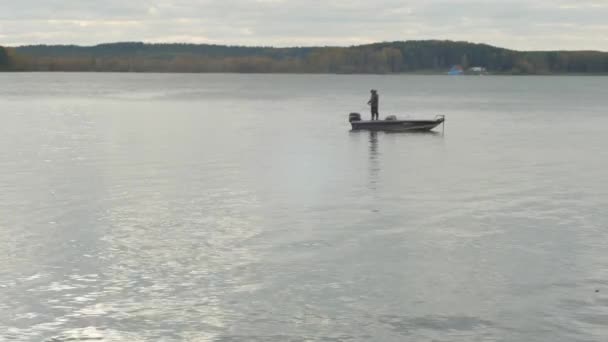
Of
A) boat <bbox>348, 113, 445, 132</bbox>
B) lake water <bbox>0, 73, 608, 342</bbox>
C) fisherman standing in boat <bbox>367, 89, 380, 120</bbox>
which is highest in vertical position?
fisherman standing in boat <bbox>367, 89, 380, 120</bbox>

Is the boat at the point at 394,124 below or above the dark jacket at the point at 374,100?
below

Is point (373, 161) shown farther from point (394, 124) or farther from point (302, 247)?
point (302, 247)

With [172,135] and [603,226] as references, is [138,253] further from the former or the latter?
[172,135]

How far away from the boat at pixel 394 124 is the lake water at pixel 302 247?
1545 centimetres

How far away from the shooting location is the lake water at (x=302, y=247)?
13711mm

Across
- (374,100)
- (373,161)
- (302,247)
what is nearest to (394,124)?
(374,100)

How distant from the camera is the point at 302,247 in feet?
62.6

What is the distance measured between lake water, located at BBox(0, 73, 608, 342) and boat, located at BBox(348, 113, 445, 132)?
15453 millimetres

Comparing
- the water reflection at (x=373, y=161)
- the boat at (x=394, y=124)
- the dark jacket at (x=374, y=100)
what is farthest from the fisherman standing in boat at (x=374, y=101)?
the water reflection at (x=373, y=161)

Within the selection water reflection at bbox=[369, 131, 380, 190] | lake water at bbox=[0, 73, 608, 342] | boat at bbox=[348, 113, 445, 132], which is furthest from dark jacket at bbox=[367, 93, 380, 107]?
lake water at bbox=[0, 73, 608, 342]

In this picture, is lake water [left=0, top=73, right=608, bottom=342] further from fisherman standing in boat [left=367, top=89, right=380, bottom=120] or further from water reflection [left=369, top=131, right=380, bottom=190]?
fisherman standing in boat [left=367, top=89, right=380, bottom=120]

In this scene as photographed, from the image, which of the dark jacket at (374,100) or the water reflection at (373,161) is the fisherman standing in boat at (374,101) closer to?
the dark jacket at (374,100)

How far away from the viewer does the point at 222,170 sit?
3388cm

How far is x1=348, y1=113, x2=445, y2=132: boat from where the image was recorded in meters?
54.9
